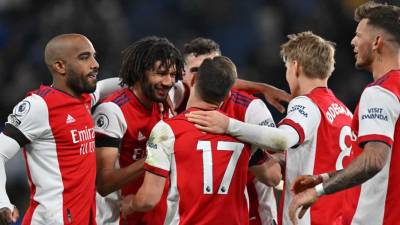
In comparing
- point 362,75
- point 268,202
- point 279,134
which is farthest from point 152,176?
point 362,75

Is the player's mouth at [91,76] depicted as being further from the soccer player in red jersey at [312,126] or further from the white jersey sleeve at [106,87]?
the soccer player in red jersey at [312,126]

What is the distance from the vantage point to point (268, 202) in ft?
18.5

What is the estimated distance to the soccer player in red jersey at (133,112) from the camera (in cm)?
491

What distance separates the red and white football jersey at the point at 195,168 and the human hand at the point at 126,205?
496mm

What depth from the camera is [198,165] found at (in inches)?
167

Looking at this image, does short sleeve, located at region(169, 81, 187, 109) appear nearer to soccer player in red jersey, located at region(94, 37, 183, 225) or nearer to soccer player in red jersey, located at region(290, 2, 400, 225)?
soccer player in red jersey, located at region(94, 37, 183, 225)

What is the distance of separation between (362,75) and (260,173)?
20.4 ft

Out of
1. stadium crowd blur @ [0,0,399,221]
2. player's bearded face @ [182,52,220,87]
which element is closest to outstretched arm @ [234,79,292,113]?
player's bearded face @ [182,52,220,87]

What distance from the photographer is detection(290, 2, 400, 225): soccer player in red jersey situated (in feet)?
12.8

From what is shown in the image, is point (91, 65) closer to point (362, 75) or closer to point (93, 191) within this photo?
point (93, 191)

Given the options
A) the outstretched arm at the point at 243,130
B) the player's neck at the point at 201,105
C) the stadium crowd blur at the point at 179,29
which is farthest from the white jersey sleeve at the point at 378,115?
the stadium crowd blur at the point at 179,29

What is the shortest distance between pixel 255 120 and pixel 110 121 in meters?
0.91

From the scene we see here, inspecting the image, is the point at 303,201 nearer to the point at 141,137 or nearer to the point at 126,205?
the point at 126,205

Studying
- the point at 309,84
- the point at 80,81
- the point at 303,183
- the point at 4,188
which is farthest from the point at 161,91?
the point at 303,183
